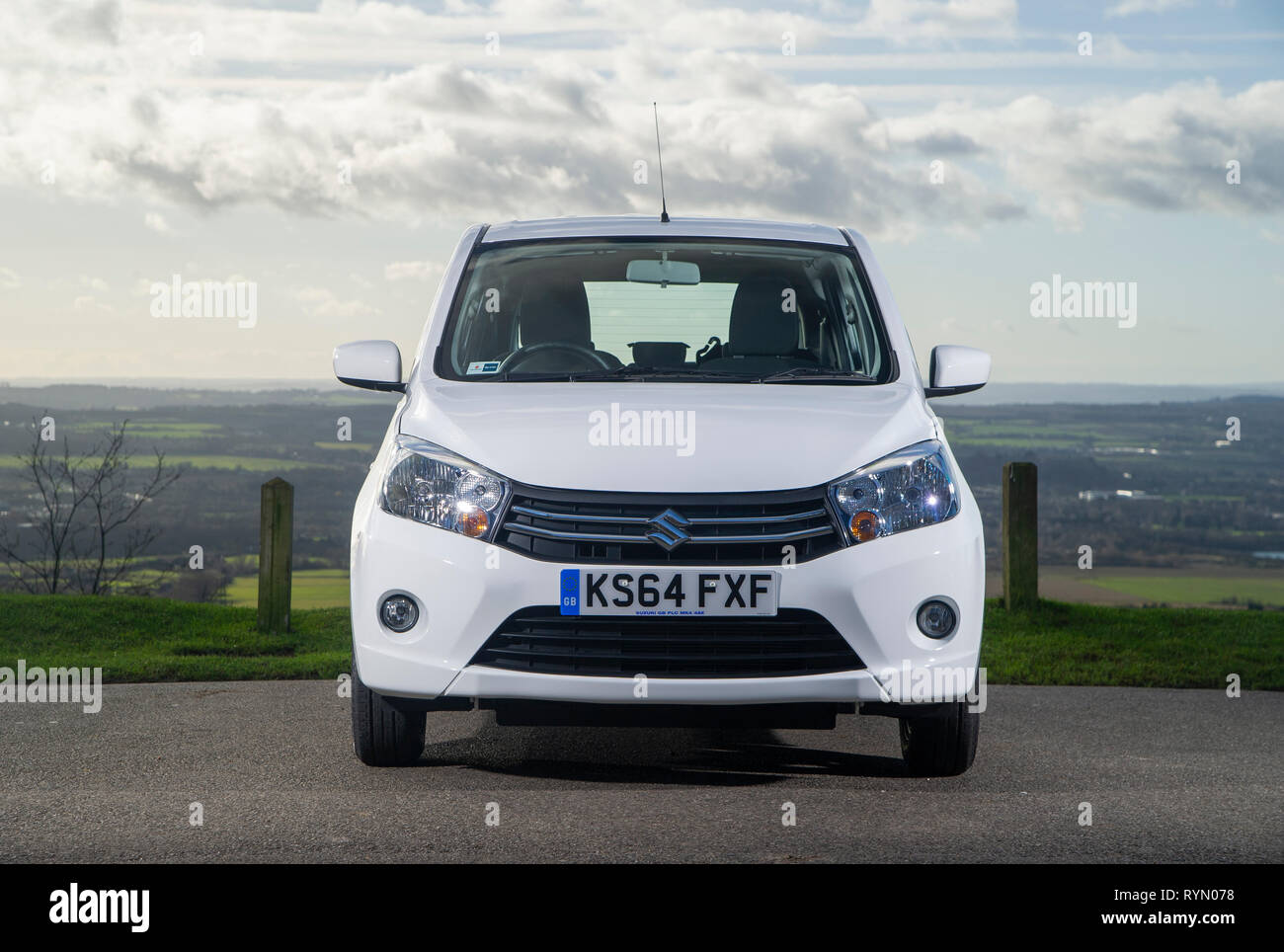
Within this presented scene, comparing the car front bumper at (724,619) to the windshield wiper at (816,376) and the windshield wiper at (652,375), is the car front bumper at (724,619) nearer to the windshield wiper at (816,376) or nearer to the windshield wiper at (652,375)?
the windshield wiper at (816,376)

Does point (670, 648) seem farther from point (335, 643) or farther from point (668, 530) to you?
point (335, 643)

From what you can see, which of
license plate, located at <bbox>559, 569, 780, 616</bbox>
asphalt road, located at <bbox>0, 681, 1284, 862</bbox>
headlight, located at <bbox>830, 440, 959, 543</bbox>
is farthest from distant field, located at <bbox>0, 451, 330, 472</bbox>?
headlight, located at <bbox>830, 440, 959, 543</bbox>

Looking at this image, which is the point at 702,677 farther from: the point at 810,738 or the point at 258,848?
the point at 810,738

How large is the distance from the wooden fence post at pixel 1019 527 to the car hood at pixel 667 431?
6635mm

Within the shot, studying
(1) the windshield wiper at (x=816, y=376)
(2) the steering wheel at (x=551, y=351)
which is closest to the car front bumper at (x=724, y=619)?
(1) the windshield wiper at (x=816, y=376)

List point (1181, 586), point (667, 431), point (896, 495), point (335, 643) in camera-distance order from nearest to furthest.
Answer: point (896, 495) → point (667, 431) → point (335, 643) → point (1181, 586)

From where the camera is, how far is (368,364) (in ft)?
19.7

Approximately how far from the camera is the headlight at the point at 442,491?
16.0 feet

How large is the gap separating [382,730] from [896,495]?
2147 millimetres

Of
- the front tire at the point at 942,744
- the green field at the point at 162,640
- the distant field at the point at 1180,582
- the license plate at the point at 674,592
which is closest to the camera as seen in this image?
the license plate at the point at 674,592

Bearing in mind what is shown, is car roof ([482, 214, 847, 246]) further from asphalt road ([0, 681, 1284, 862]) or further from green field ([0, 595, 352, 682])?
green field ([0, 595, 352, 682])

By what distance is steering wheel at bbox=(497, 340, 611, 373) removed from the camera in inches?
240

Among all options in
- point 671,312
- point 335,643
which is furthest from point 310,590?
point 671,312
